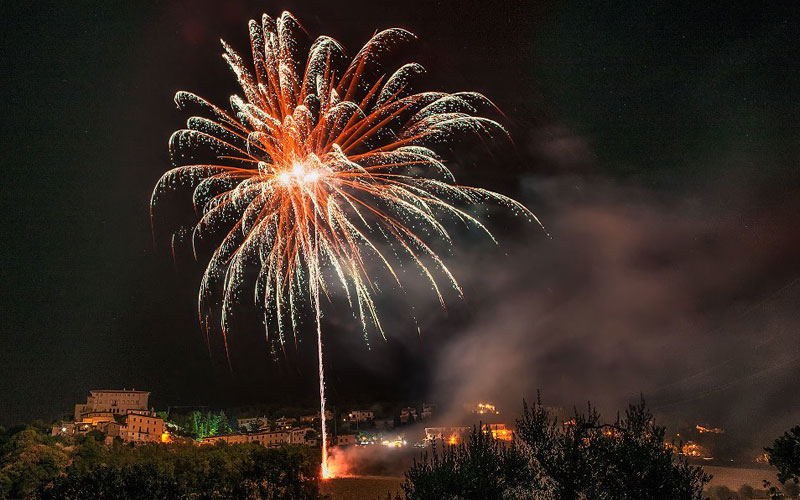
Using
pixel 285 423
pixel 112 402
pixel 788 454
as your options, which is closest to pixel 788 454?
pixel 788 454

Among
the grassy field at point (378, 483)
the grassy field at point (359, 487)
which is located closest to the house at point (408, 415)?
the grassy field at point (378, 483)

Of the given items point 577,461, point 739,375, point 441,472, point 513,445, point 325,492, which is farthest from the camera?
point 739,375

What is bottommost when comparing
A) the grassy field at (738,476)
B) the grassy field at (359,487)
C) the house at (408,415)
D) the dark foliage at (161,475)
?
the grassy field at (738,476)

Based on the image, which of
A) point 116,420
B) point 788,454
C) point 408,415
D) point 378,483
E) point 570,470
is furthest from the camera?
point 408,415

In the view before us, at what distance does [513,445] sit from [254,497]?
25108 millimetres

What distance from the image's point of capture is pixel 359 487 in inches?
1430

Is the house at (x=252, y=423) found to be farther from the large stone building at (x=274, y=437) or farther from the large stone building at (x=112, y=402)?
the large stone building at (x=112, y=402)

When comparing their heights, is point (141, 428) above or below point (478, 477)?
above

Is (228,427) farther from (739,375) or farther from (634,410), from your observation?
(634,410)

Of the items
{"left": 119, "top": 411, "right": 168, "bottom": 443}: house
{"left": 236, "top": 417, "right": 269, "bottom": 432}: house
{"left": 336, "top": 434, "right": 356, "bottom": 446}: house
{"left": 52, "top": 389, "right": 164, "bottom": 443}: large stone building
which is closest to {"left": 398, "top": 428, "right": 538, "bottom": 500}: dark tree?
{"left": 52, "top": 389, "right": 164, "bottom": 443}: large stone building

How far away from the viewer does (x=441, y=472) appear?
1260cm

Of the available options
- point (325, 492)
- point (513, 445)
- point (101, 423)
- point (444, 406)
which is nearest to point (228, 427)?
point (101, 423)

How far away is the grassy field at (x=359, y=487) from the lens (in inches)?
1385

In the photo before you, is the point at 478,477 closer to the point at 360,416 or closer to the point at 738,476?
the point at 738,476
